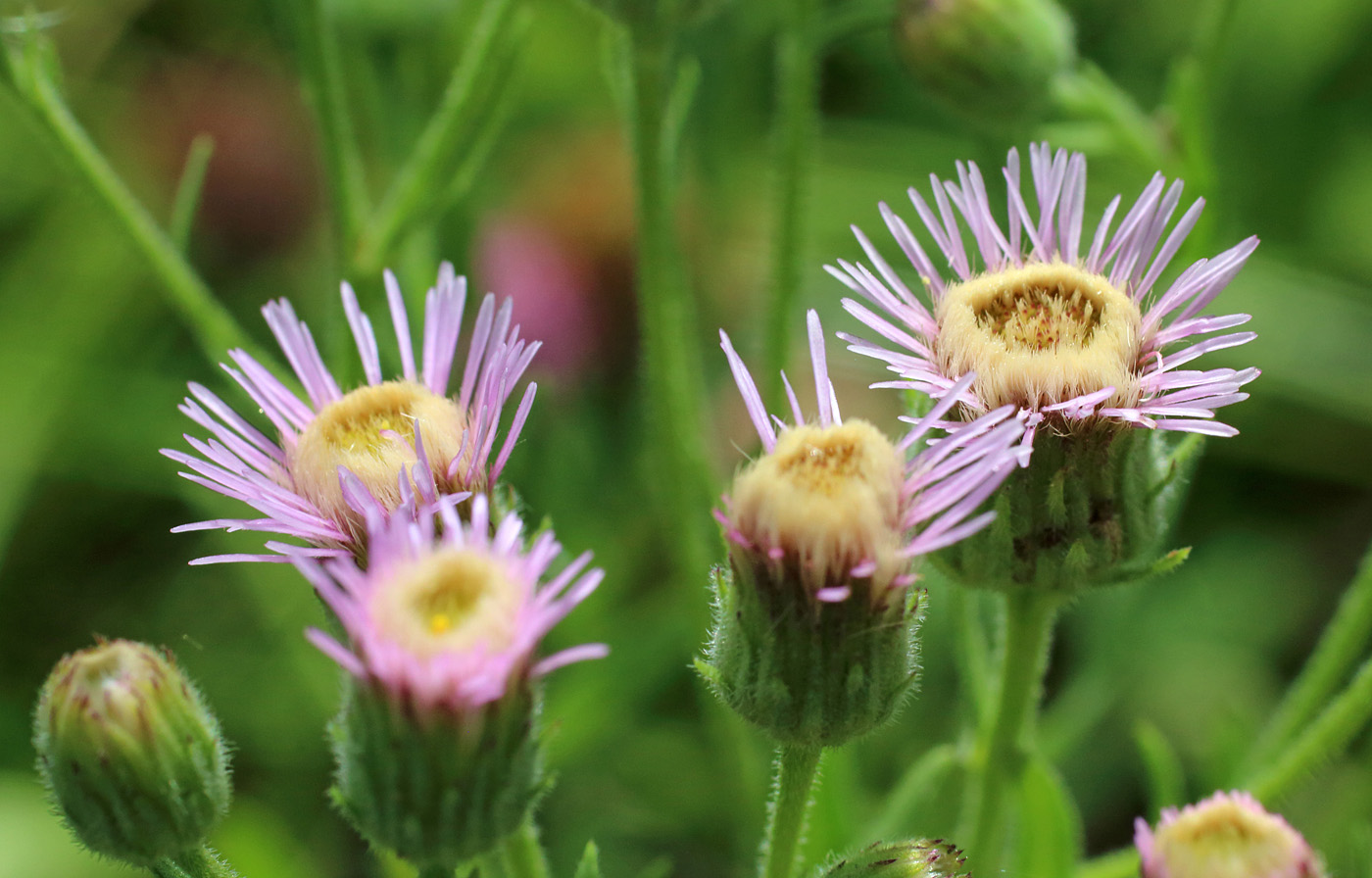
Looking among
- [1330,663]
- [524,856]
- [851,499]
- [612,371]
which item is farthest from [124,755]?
[612,371]

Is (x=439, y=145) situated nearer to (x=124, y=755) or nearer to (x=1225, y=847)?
(x=124, y=755)

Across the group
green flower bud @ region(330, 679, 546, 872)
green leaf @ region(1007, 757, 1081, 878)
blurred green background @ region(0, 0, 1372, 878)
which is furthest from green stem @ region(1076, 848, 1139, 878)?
green flower bud @ region(330, 679, 546, 872)

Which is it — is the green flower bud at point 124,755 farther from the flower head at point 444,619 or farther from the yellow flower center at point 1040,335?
the yellow flower center at point 1040,335

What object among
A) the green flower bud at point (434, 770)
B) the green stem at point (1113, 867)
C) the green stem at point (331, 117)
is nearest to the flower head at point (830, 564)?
the green flower bud at point (434, 770)

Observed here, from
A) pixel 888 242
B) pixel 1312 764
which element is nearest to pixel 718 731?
pixel 1312 764

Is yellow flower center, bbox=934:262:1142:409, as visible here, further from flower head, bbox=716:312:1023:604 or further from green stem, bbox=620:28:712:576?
green stem, bbox=620:28:712:576

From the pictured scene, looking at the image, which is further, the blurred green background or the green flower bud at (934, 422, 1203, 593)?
the blurred green background

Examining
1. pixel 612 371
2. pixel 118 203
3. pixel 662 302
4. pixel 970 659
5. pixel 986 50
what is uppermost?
pixel 612 371
